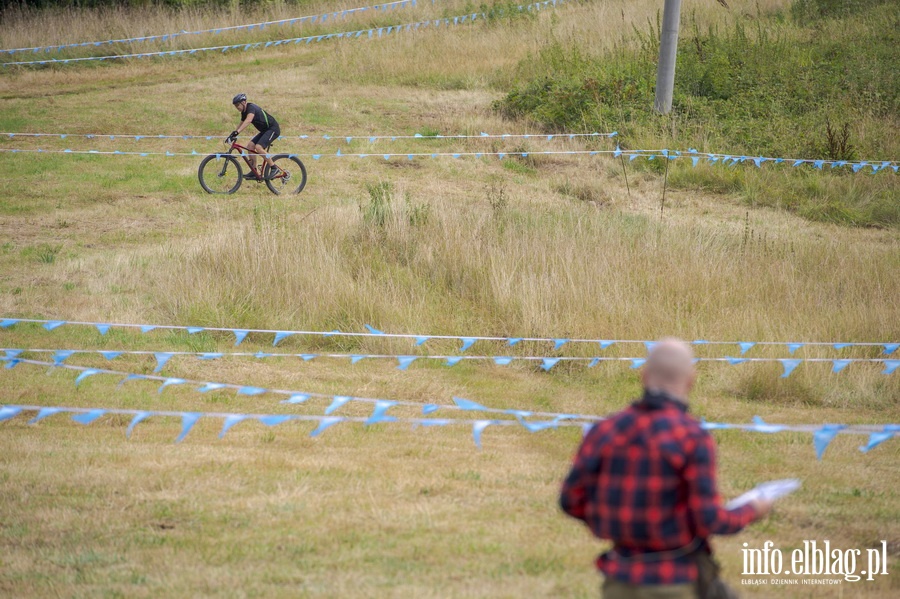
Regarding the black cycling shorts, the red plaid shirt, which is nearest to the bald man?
the red plaid shirt

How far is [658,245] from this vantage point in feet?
37.4

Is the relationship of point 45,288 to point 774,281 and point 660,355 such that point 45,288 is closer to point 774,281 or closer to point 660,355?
point 774,281

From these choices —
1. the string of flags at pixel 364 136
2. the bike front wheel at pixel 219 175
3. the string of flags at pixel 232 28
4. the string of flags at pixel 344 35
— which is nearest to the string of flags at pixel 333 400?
the bike front wheel at pixel 219 175

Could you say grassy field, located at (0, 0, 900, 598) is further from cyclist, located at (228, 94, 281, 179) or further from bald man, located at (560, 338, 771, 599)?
bald man, located at (560, 338, 771, 599)

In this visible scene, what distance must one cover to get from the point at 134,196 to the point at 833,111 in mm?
12579

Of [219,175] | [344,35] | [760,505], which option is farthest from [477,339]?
[344,35]

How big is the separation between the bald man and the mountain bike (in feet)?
41.1

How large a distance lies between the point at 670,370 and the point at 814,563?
2588 mm

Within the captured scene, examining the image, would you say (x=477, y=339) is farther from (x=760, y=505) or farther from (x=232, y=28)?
(x=232, y=28)

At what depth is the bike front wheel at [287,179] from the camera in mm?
15500

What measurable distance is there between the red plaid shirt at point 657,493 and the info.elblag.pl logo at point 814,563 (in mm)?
1966

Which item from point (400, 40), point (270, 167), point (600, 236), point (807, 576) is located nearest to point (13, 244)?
point (270, 167)

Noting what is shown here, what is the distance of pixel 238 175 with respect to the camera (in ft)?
51.2

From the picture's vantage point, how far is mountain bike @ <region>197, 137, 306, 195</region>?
50.8 ft
